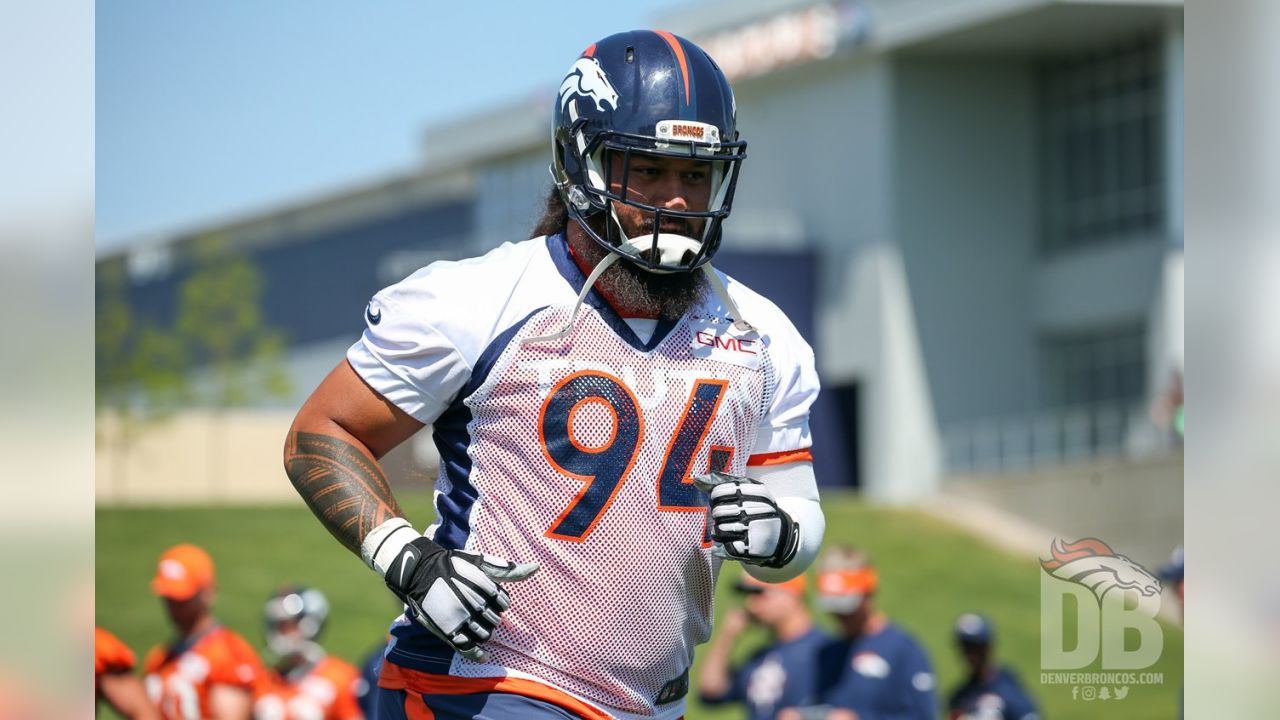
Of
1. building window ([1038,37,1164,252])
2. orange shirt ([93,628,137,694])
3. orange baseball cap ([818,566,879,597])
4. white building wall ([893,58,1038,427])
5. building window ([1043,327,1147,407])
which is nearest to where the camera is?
orange shirt ([93,628,137,694])

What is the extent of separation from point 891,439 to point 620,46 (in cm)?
2808

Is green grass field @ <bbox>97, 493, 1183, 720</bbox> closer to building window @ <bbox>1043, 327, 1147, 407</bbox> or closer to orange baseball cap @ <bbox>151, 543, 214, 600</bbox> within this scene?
building window @ <bbox>1043, 327, 1147, 407</bbox>

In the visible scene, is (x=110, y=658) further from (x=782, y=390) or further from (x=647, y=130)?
(x=647, y=130)

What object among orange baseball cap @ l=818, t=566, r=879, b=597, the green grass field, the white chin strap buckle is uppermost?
the white chin strap buckle

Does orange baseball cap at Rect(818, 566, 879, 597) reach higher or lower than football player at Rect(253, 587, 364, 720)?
higher

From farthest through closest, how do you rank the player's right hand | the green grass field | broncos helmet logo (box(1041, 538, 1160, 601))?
1. the green grass field
2. broncos helmet logo (box(1041, 538, 1160, 601))
3. the player's right hand

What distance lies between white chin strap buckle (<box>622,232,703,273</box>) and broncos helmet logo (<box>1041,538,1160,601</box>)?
16.3 feet

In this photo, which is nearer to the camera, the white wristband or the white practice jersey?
the white wristband

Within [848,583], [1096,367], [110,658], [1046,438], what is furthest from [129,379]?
[110,658]

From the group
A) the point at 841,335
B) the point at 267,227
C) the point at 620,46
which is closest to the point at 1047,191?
the point at 841,335

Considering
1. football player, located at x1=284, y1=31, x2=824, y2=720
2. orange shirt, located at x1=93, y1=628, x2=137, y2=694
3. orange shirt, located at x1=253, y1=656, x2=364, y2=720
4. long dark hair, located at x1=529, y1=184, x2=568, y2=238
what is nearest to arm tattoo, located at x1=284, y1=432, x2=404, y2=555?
football player, located at x1=284, y1=31, x2=824, y2=720

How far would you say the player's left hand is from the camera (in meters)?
3.26

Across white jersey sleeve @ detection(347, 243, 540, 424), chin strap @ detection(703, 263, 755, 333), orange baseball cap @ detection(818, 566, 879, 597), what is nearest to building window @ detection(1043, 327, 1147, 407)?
orange baseball cap @ detection(818, 566, 879, 597)
